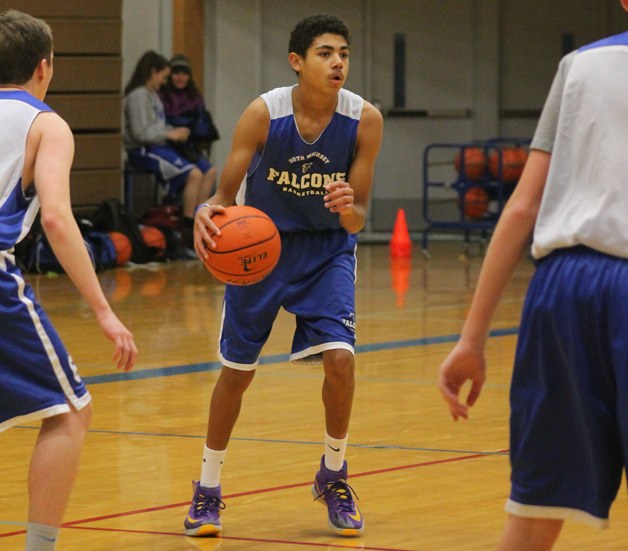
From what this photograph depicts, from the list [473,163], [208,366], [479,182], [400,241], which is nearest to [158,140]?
[400,241]

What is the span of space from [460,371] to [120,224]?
11223 mm

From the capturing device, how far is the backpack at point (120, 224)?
13.6 meters

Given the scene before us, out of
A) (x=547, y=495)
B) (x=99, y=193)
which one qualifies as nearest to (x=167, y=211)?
(x=99, y=193)

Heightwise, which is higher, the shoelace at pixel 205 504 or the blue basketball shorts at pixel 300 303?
the blue basketball shorts at pixel 300 303

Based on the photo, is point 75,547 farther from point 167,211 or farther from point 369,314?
point 167,211

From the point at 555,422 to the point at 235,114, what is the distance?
1454 cm

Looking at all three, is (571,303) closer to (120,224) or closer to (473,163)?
(120,224)

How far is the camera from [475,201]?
50.4 ft

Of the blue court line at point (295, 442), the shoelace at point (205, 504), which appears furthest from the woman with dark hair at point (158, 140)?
the shoelace at point (205, 504)

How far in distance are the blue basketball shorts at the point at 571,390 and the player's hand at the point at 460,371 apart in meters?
0.08

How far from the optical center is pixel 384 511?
4.64 metres

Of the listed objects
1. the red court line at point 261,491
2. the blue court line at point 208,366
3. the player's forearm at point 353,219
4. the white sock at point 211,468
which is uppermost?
the player's forearm at point 353,219

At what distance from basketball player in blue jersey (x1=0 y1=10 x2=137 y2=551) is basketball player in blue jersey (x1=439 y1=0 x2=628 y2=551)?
1.18 m

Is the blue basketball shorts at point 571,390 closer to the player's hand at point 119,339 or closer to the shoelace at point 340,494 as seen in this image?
the player's hand at point 119,339
